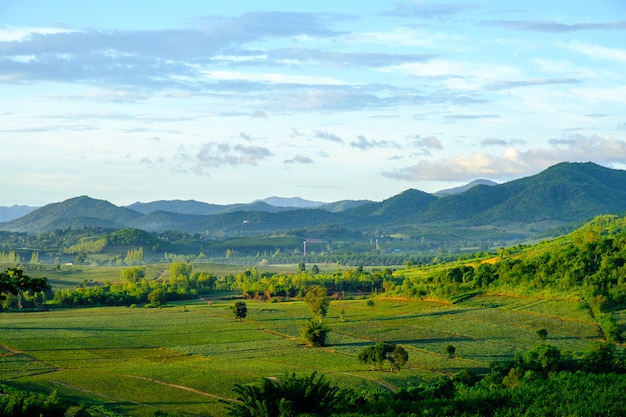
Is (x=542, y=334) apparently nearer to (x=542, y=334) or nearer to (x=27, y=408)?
(x=542, y=334)

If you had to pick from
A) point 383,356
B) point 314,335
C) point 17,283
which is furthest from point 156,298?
point 17,283

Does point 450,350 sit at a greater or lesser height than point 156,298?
lesser

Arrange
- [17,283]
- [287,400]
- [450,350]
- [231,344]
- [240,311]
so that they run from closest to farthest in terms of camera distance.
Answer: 1. [17,283]
2. [287,400]
3. [450,350]
4. [231,344]
5. [240,311]

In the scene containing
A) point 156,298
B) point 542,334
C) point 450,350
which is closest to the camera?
point 450,350

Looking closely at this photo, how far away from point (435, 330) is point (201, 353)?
27.7m

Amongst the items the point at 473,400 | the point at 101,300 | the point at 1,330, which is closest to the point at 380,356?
the point at 473,400

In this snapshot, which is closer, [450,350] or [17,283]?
[17,283]

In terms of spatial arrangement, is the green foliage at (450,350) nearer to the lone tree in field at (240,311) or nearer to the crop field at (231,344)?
the crop field at (231,344)

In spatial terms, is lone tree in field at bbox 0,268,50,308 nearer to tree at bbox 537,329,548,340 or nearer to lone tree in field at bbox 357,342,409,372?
A: lone tree in field at bbox 357,342,409,372

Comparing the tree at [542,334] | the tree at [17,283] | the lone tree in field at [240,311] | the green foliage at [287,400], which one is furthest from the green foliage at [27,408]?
the lone tree in field at [240,311]

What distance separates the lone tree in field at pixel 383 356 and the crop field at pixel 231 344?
847 mm

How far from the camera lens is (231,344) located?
9069 cm

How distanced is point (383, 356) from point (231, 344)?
22.4 meters

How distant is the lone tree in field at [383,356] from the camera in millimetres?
73562
